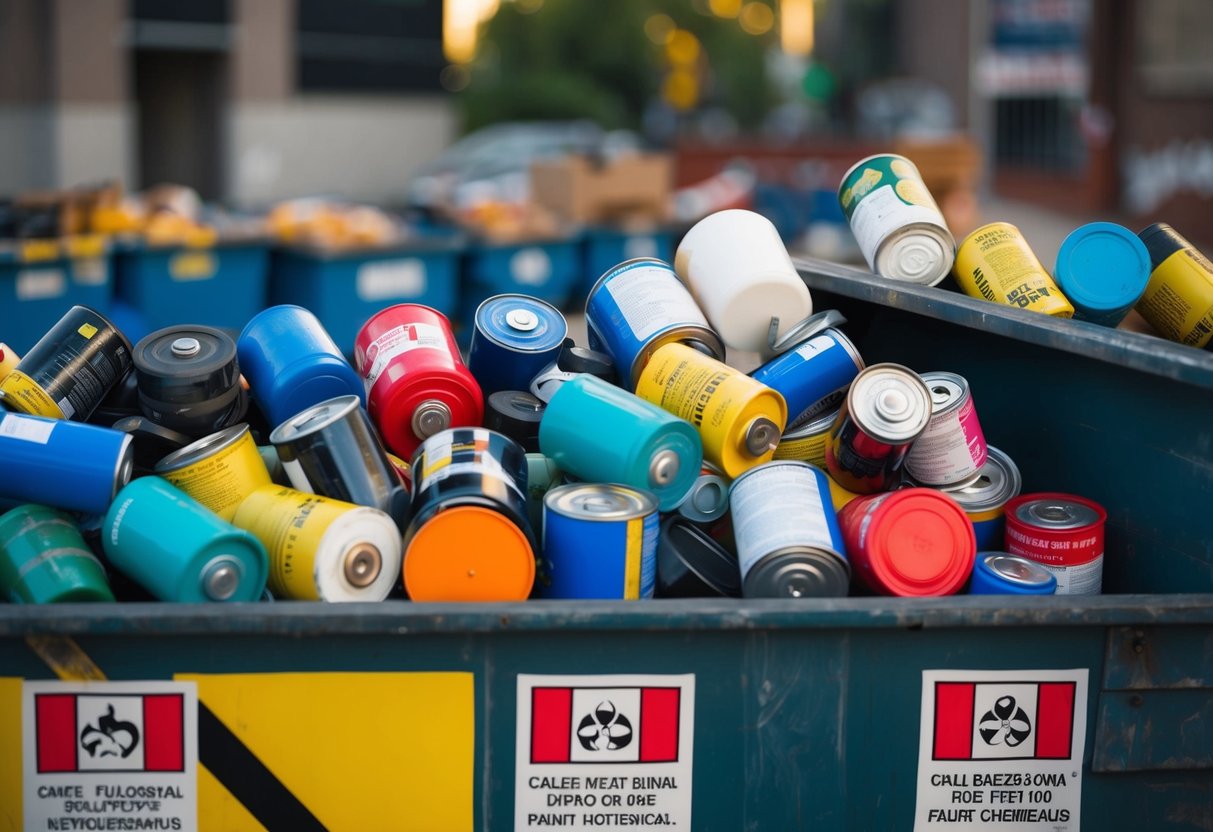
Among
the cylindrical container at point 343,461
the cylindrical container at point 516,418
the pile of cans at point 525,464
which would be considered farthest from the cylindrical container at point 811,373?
the cylindrical container at point 343,461

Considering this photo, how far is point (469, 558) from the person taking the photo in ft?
8.31

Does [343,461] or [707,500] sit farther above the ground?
[343,461]

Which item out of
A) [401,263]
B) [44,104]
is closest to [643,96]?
[44,104]

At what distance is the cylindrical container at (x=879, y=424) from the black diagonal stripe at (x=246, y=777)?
4.50 feet

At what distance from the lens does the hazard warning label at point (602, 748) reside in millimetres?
2408

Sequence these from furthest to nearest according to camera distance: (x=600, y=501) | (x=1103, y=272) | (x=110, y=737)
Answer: (x=1103, y=272) < (x=600, y=501) < (x=110, y=737)

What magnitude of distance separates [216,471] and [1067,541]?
1.83 m

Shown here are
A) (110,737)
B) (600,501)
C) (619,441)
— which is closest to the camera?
(110,737)

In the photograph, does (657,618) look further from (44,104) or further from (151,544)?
(44,104)

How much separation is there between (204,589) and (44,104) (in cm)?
2150

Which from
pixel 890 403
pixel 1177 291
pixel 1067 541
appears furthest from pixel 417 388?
pixel 1177 291

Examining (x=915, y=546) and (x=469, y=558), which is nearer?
(x=469, y=558)

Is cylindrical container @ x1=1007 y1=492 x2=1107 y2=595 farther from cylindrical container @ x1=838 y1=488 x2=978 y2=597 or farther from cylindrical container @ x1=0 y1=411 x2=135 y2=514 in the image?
cylindrical container @ x1=0 y1=411 x2=135 y2=514

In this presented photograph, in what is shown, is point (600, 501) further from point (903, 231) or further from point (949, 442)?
point (903, 231)
